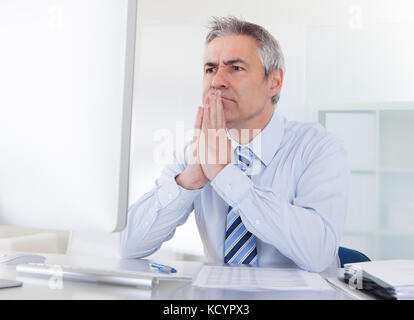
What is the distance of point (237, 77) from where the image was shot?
1928 mm

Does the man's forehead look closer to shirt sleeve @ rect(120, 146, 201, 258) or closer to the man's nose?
the man's nose

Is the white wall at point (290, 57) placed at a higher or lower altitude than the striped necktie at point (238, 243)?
higher

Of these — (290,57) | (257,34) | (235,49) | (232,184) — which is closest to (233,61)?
(235,49)

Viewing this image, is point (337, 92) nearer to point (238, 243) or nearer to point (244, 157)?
point (244, 157)

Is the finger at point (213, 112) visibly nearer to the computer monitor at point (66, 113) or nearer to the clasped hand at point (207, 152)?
the clasped hand at point (207, 152)

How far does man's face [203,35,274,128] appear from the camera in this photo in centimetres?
189

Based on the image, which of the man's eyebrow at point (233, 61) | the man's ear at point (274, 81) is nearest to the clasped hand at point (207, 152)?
the man's eyebrow at point (233, 61)

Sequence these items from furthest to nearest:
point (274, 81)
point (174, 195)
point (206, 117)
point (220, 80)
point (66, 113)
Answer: point (274, 81) → point (220, 80) → point (206, 117) → point (174, 195) → point (66, 113)

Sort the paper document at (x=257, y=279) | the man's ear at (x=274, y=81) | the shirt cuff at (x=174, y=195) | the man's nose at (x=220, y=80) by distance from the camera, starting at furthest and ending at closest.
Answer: the man's ear at (x=274, y=81) → the man's nose at (x=220, y=80) → the shirt cuff at (x=174, y=195) → the paper document at (x=257, y=279)

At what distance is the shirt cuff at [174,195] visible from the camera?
1.40m

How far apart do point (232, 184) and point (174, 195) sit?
23cm

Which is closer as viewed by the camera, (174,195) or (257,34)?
(174,195)

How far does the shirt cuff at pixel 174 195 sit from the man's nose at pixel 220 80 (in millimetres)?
608
